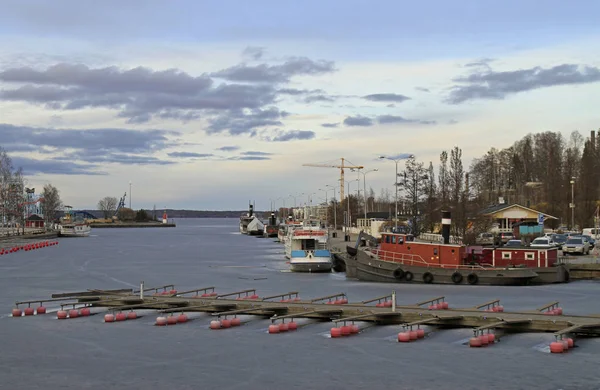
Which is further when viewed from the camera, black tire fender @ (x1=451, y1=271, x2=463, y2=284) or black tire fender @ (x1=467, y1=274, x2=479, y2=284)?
black tire fender @ (x1=451, y1=271, x2=463, y2=284)

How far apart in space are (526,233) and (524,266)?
132 ft

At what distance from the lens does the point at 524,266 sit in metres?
58.7

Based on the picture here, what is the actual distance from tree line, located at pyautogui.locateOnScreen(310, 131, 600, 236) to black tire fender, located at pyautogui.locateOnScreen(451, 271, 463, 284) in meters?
24.0

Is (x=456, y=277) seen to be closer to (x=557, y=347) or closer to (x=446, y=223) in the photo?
(x=446, y=223)

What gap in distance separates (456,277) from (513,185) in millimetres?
109756

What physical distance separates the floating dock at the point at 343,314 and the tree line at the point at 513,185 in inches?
1640

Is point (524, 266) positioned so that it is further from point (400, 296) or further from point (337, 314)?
point (337, 314)

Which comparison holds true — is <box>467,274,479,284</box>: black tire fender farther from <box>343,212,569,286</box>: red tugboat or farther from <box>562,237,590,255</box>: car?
<box>562,237,590,255</box>: car

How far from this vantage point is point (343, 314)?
39812mm

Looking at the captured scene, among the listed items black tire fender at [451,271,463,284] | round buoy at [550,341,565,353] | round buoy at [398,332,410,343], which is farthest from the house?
round buoy at [550,341,565,353]

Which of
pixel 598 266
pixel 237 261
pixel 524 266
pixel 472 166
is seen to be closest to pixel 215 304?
pixel 524 266

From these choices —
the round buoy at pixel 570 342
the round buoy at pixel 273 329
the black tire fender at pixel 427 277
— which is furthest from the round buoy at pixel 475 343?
the black tire fender at pixel 427 277

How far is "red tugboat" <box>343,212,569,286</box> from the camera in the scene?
57.2 meters

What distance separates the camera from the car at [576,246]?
7469cm
